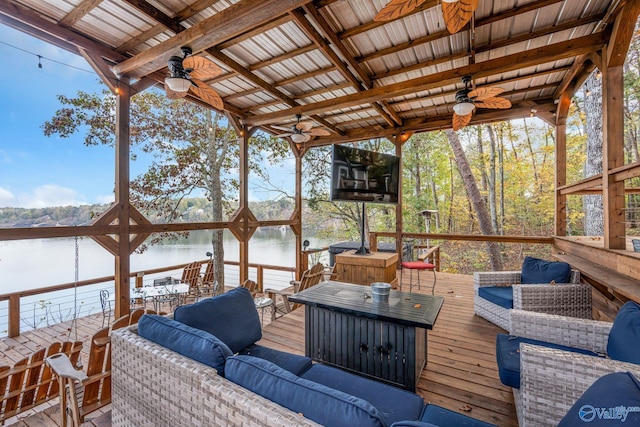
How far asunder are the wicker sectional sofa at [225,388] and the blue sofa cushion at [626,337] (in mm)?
1009

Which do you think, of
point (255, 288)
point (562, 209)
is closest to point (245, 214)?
point (255, 288)

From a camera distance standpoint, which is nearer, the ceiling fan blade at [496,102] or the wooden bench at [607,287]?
the wooden bench at [607,287]

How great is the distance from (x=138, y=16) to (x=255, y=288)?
4333 millimetres

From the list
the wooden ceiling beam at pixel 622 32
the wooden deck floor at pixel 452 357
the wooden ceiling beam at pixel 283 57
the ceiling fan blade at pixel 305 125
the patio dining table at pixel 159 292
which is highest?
the wooden ceiling beam at pixel 283 57

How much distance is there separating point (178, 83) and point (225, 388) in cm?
324

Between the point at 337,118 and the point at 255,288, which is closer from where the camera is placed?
the point at 255,288

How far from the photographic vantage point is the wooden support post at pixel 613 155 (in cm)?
293

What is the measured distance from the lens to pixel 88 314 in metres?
5.99

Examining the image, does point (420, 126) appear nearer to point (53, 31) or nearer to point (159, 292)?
point (53, 31)

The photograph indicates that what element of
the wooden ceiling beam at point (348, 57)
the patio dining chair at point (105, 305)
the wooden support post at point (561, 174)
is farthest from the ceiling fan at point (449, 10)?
the patio dining chair at point (105, 305)

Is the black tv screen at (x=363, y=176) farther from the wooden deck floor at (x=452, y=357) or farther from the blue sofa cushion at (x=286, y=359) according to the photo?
the blue sofa cushion at (x=286, y=359)

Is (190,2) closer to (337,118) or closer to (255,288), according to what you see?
(337,118)

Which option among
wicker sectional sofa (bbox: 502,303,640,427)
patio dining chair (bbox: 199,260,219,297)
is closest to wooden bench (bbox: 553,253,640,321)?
wicker sectional sofa (bbox: 502,303,640,427)

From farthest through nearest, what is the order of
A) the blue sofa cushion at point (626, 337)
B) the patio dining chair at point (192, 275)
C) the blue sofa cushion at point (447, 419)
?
the patio dining chair at point (192, 275) < the blue sofa cushion at point (626, 337) < the blue sofa cushion at point (447, 419)
